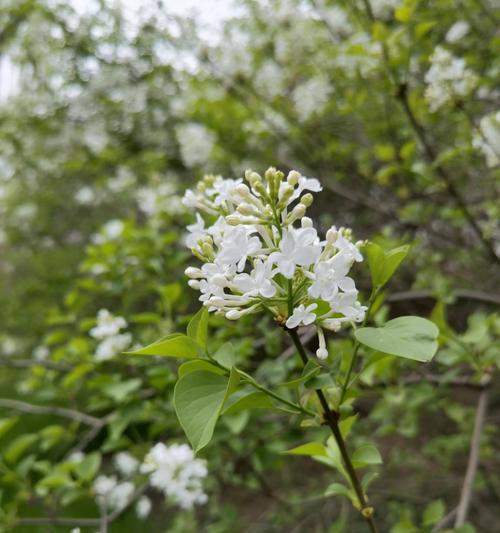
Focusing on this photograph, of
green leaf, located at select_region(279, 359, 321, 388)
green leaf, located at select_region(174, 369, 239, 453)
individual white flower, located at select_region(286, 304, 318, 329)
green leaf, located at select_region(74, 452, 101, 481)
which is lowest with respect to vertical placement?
green leaf, located at select_region(74, 452, 101, 481)

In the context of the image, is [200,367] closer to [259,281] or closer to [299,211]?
[259,281]

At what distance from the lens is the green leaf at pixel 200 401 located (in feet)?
2.45

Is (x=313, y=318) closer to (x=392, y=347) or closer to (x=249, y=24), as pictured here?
(x=392, y=347)

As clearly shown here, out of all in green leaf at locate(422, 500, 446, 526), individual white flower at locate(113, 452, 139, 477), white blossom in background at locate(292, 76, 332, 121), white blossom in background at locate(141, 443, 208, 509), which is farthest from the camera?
white blossom in background at locate(292, 76, 332, 121)

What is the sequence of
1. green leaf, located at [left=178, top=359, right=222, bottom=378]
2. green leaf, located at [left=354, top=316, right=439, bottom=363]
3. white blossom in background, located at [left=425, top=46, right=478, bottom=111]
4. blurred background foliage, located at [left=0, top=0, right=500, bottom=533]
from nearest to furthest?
1. green leaf, located at [left=354, top=316, right=439, bottom=363]
2. green leaf, located at [left=178, top=359, right=222, bottom=378]
3. white blossom in background, located at [left=425, top=46, right=478, bottom=111]
4. blurred background foliage, located at [left=0, top=0, right=500, bottom=533]

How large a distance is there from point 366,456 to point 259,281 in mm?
440

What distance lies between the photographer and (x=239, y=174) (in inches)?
157

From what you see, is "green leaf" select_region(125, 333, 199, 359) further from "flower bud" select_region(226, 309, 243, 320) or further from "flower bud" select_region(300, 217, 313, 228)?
"flower bud" select_region(300, 217, 313, 228)

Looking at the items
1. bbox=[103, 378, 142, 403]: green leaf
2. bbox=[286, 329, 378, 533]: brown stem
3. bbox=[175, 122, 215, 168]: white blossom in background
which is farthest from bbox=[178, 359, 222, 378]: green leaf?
bbox=[175, 122, 215, 168]: white blossom in background

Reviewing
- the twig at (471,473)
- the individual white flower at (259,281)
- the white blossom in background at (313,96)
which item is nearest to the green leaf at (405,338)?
the individual white flower at (259,281)

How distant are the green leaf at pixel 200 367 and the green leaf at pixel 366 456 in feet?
1.08

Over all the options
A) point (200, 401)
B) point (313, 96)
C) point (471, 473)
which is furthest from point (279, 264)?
point (313, 96)

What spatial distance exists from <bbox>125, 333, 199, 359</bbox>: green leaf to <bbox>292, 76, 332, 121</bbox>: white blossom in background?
3.15m

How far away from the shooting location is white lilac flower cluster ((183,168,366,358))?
0.78m
